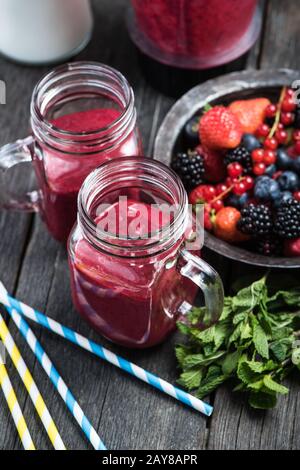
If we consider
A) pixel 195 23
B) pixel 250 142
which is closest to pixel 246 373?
pixel 250 142

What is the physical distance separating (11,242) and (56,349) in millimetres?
244

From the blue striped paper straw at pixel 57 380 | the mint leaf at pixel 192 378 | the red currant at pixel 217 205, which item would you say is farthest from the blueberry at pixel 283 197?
the blue striped paper straw at pixel 57 380

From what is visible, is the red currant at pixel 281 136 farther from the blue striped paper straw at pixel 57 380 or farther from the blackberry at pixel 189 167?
the blue striped paper straw at pixel 57 380

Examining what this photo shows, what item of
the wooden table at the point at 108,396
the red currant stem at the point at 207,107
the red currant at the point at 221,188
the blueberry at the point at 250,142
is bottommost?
the wooden table at the point at 108,396

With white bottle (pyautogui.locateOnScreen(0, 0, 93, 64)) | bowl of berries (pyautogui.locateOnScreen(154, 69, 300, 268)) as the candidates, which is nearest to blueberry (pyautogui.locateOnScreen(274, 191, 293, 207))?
bowl of berries (pyautogui.locateOnScreen(154, 69, 300, 268))

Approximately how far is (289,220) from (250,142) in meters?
0.19

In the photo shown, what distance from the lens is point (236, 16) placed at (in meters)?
1.58

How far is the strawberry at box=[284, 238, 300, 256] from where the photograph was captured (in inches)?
55.0

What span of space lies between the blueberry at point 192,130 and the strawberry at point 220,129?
4 cm

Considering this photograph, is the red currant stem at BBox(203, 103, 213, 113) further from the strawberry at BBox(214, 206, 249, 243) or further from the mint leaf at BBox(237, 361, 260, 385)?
the mint leaf at BBox(237, 361, 260, 385)

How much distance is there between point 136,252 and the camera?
1203 mm

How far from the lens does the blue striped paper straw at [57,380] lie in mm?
1312

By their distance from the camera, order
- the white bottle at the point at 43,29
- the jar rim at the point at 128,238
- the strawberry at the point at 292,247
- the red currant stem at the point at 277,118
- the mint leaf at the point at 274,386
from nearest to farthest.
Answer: the jar rim at the point at 128,238 < the mint leaf at the point at 274,386 < the strawberry at the point at 292,247 < the red currant stem at the point at 277,118 < the white bottle at the point at 43,29

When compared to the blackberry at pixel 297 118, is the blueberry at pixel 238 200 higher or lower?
lower
